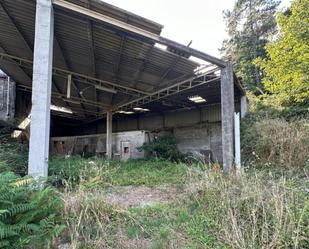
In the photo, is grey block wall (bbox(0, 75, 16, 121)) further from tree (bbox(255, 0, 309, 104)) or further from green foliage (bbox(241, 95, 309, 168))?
tree (bbox(255, 0, 309, 104))

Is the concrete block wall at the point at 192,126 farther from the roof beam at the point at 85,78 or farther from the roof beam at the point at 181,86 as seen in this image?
the roof beam at the point at 85,78

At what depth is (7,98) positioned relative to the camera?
1333cm

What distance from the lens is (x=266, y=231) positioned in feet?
10.2

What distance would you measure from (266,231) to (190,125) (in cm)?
1148

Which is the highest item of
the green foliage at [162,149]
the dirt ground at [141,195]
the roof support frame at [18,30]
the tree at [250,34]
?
the tree at [250,34]

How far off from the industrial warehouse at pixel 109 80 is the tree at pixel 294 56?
192 centimetres

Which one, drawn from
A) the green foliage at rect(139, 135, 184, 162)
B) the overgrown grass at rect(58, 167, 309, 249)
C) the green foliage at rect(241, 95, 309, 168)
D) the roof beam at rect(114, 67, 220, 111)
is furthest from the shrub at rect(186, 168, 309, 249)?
the green foliage at rect(139, 135, 184, 162)

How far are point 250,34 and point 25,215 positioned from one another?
23410mm

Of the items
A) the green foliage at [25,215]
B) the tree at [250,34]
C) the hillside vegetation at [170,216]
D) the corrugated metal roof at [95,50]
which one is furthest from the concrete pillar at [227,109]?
the tree at [250,34]

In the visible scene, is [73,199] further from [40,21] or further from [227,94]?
[227,94]

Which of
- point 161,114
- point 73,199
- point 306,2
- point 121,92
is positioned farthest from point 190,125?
point 73,199

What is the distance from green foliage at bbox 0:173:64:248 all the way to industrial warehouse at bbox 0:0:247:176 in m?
1.64

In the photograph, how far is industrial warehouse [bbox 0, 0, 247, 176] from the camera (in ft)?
19.0

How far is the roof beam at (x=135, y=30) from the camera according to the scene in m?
5.96
